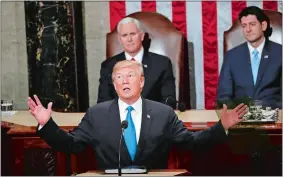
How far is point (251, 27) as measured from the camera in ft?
19.9

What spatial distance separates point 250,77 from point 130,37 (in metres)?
1.09

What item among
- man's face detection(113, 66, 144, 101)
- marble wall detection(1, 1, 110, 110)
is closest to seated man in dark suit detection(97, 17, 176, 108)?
marble wall detection(1, 1, 110, 110)

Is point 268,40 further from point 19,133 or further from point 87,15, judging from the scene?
point 19,133

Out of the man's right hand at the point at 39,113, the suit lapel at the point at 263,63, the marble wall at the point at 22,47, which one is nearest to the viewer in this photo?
the man's right hand at the point at 39,113

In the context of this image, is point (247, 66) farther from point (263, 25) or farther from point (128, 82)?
point (128, 82)

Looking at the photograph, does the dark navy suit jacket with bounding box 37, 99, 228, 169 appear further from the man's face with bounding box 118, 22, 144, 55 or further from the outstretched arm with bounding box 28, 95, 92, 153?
the man's face with bounding box 118, 22, 144, 55

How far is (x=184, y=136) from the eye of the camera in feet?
14.3

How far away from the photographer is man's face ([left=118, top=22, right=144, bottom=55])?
6.03m

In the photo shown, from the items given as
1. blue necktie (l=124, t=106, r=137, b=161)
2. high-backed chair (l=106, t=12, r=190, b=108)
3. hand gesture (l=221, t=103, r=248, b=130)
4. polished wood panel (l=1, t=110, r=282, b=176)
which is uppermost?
high-backed chair (l=106, t=12, r=190, b=108)

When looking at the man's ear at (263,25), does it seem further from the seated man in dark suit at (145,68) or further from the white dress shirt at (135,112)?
the white dress shirt at (135,112)

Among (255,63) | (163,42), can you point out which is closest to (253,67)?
(255,63)

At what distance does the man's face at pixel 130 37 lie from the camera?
603 cm

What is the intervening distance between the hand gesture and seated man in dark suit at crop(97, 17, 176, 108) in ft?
5.87

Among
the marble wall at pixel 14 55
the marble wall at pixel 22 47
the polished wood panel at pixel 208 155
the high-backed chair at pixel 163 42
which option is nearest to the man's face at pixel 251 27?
the high-backed chair at pixel 163 42
